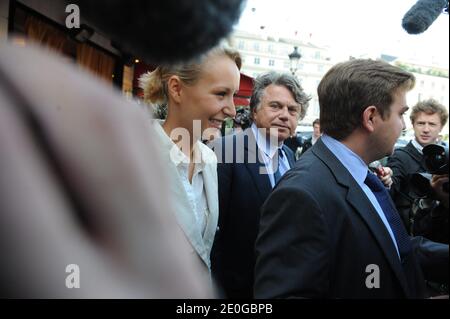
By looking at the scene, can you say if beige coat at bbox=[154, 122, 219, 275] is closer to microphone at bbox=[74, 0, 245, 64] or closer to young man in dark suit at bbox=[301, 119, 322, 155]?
Answer: microphone at bbox=[74, 0, 245, 64]

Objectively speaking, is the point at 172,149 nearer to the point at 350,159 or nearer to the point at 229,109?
the point at 229,109

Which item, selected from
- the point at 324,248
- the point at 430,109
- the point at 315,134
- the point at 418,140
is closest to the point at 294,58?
the point at 315,134

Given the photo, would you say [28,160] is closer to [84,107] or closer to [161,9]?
[84,107]

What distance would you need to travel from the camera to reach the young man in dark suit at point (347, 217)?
1.35 metres

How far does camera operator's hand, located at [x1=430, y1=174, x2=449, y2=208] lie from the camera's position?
129 centimetres

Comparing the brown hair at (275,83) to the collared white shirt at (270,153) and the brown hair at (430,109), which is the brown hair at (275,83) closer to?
the collared white shirt at (270,153)

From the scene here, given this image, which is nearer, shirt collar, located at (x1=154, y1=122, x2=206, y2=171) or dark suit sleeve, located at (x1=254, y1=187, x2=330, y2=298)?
dark suit sleeve, located at (x1=254, y1=187, x2=330, y2=298)

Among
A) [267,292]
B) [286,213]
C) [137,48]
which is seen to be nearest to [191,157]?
[286,213]

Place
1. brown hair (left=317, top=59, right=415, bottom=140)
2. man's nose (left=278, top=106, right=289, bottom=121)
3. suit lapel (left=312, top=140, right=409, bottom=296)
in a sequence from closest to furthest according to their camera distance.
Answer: suit lapel (left=312, top=140, right=409, bottom=296) → brown hair (left=317, top=59, right=415, bottom=140) → man's nose (left=278, top=106, right=289, bottom=121)

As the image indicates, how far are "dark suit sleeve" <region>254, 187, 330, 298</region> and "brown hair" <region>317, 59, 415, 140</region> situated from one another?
469 millimetres

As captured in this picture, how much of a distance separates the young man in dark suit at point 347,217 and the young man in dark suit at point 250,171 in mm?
695

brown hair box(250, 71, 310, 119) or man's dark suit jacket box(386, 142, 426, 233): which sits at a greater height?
brown hair box(250, 71, 310, 119)

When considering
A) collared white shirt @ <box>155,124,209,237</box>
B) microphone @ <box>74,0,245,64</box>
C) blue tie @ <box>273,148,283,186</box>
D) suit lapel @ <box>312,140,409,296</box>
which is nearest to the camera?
microphone @ <box>74,0,245,64</box>

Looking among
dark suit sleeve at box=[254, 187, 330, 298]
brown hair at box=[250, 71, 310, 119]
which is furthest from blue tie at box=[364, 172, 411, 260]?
brown hair at box=[250, 71, 310, 119]
